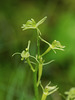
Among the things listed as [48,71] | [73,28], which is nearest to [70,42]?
[73,28]

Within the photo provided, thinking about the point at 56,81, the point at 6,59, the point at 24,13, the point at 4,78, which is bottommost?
the point at 56,81

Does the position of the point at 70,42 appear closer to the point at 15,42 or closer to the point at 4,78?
the point at 15,42

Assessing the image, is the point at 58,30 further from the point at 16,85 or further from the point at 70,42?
the point at 16,85

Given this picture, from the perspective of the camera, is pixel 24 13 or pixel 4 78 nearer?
pixel 4 78

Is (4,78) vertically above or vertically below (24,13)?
below

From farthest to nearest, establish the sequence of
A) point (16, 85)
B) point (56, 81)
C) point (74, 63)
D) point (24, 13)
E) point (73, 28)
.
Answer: point (24, 13)
point (73, 28)
point (74, 63)
point (56, 81)
point (16, 85)

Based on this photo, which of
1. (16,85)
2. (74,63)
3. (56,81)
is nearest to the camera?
(16,85)

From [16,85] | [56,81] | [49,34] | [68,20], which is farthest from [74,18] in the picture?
[16,85]
